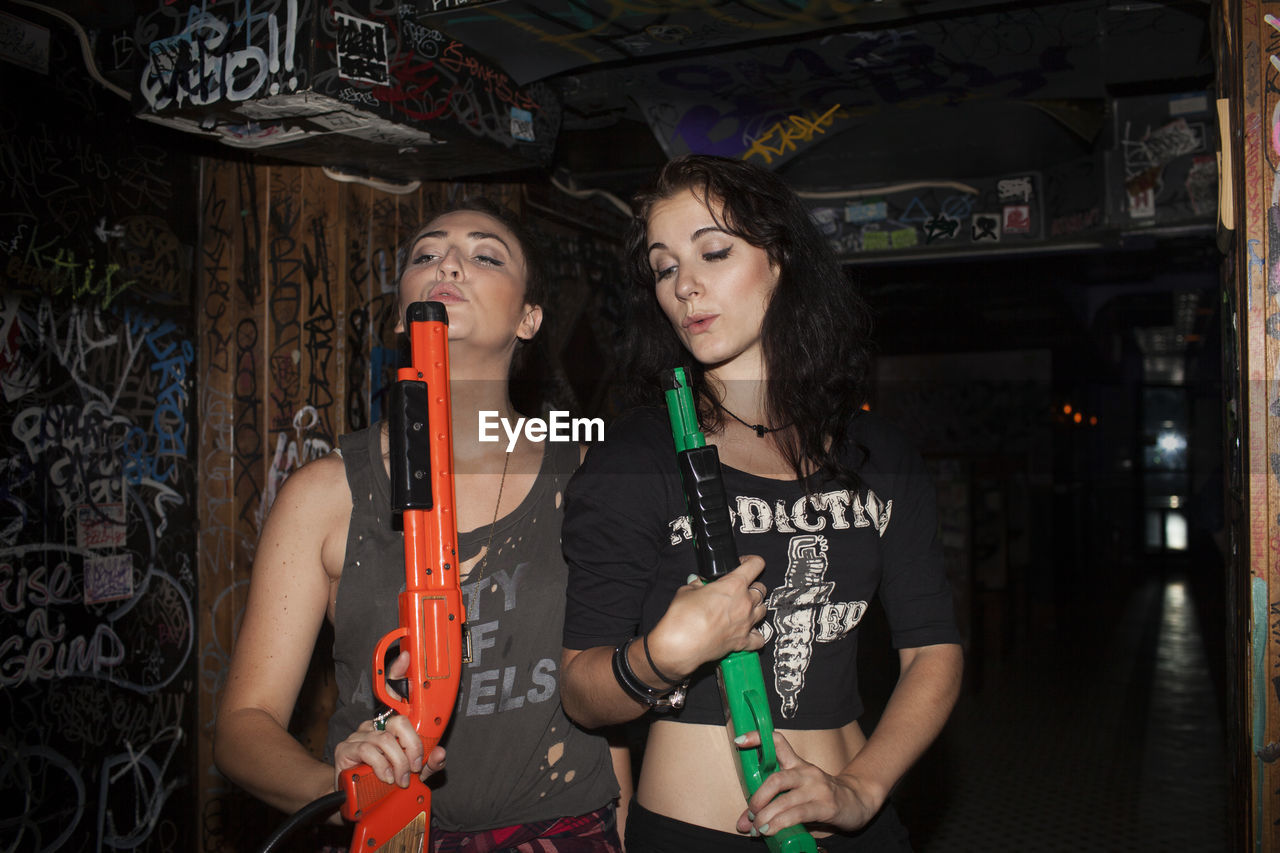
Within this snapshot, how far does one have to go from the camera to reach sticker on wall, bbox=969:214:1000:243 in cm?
478

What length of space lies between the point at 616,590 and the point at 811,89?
277 cm

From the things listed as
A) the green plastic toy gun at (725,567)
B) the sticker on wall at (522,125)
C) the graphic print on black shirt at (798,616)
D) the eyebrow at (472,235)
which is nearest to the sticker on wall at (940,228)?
the sticker on wall at (522,125)

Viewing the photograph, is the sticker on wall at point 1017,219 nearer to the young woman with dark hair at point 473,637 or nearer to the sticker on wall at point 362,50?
the sticker on wall at point 362,50

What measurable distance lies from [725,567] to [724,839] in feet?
1.57

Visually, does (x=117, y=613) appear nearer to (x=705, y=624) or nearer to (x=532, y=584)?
(x=532, y=584)

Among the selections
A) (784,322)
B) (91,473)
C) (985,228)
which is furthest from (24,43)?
(985,228)

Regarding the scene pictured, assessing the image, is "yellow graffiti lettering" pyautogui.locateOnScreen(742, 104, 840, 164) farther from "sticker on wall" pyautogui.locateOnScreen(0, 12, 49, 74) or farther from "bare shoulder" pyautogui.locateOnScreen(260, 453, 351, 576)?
"bare shoulder" pyautogui.locateOnScreen(260, 453, 351, 576)

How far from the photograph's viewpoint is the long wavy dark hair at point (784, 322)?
5.38 ft

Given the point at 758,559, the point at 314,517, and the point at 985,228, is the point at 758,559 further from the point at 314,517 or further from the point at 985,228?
the point at 985,228

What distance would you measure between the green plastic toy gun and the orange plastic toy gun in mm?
382

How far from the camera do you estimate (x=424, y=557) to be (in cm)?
144

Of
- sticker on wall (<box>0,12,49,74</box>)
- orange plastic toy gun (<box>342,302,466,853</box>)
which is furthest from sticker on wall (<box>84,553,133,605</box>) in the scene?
orange plastic toy gun (<box>342,302,466,853</box>)

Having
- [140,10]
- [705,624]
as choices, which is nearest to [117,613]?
[140,10]

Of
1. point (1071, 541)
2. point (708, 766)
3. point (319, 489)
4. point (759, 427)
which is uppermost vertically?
point (759, 427)
